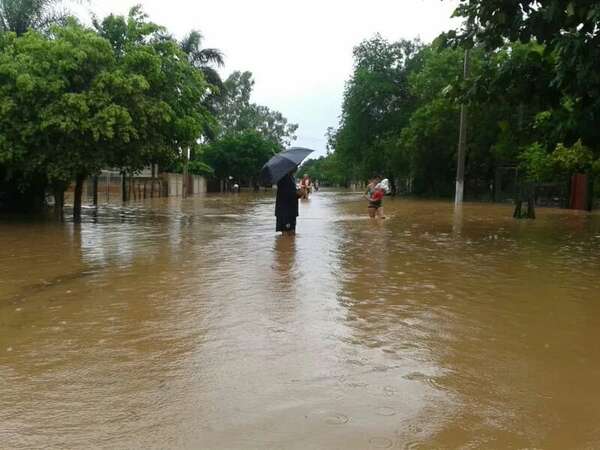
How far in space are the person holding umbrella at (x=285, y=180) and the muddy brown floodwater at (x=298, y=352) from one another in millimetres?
2885

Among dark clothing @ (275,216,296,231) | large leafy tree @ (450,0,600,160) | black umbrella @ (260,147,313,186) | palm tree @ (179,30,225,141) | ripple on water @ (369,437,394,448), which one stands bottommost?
ripple on water @ (369,437,394,448)

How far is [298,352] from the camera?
477cm

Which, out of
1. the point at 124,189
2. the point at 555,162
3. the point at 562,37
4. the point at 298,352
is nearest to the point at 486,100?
the point at 562,37

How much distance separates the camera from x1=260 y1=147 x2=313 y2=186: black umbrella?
12430 mm

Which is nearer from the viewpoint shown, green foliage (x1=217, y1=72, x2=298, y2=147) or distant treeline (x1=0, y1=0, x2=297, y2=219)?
distant treeline (x1=0, y1=0, x2=297, y2=219)

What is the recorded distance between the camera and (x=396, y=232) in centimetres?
1498

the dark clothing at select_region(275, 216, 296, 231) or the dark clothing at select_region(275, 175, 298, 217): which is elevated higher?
the dark clothing at select_region(275, 175, 298, 217)

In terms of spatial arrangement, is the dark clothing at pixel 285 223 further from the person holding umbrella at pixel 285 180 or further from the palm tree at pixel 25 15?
the palm tree at pixel 25 15

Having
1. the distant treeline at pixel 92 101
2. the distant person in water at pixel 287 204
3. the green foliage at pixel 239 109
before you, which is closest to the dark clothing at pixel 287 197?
the distant person in water at pixel 287 204

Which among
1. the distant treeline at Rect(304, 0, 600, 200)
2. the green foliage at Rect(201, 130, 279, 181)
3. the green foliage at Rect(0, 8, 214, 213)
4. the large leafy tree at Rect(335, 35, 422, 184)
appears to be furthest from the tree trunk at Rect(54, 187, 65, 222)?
the green foliage at Rect(201, 130, 279, 181)

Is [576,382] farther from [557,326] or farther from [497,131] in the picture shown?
[497,131]

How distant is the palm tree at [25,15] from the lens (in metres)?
19.1

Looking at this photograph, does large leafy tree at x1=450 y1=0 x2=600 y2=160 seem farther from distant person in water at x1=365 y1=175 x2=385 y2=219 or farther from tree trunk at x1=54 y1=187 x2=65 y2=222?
tree trunk at x1=54 y1=187 x2=65 y2=222

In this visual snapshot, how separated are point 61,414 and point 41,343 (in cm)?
165
